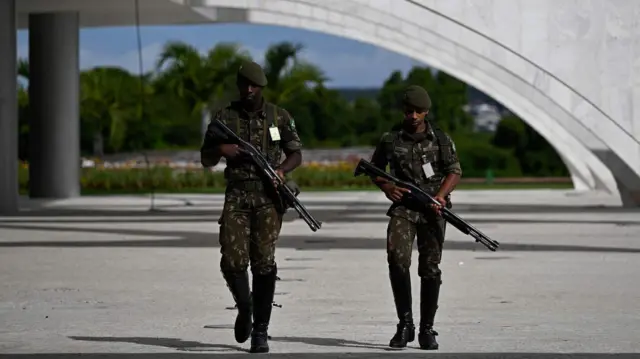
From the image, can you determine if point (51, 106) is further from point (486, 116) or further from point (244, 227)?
point (486, 116)

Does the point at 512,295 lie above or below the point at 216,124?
below

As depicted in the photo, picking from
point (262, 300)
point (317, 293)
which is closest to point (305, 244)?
point (317, 293)

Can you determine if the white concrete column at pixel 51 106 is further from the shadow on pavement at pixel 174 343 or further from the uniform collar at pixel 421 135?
the uniform collar at pixel 421 135

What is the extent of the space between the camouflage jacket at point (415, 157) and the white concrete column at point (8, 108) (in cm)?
2432

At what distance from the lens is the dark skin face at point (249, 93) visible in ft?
35.9

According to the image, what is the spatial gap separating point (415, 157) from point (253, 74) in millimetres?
1170

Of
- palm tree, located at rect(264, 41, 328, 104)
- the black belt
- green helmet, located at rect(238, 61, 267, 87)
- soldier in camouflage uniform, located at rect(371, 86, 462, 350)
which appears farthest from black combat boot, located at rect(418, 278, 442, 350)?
palm tree, located at rect(264, 41, 328, 104)

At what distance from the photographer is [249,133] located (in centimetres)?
1105

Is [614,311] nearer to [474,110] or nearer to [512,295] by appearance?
[512,295]

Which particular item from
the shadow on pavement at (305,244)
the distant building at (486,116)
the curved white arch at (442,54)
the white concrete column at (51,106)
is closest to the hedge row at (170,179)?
the curved white arch at (442,54)

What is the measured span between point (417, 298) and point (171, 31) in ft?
568

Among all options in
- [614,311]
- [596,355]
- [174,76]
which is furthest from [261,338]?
[174,76]

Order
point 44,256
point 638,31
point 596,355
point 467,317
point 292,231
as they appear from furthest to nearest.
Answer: point 638,31, point 292,231, point 44,256, point 467,317, point 596,355

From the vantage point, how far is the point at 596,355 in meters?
10.9
